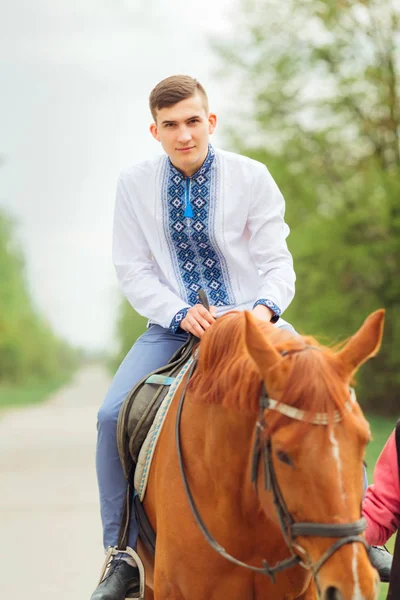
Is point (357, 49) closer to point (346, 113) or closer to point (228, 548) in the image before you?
point (346, 113)

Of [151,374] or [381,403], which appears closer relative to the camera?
[151,374]

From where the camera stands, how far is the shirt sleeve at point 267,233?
418cm

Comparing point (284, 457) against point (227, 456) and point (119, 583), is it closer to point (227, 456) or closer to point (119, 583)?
point (227, 456)

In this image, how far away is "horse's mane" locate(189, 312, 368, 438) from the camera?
2.67 meters

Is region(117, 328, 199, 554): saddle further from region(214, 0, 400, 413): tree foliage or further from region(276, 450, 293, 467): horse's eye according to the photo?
region(214, 0, 400, 413): tree foliage

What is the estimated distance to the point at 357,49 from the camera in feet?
74.4

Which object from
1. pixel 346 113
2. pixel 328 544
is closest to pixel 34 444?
pixel 346 113

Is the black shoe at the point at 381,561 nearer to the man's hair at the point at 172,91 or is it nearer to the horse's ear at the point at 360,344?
the horse's ear at the point at 360,344

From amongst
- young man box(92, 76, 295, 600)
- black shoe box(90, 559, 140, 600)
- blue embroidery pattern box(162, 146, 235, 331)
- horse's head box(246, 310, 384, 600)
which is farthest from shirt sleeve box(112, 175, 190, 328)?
horse's head box(246, 310, 384, 600)

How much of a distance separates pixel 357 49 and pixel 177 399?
20.6 meters

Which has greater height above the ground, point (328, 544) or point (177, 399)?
point (177, 399)

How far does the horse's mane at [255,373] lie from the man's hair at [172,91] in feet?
4.27

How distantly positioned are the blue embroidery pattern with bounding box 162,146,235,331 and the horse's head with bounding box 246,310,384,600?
4.68 ft

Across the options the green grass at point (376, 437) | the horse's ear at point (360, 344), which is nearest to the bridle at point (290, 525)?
the horse's ear at point (360, 344)
